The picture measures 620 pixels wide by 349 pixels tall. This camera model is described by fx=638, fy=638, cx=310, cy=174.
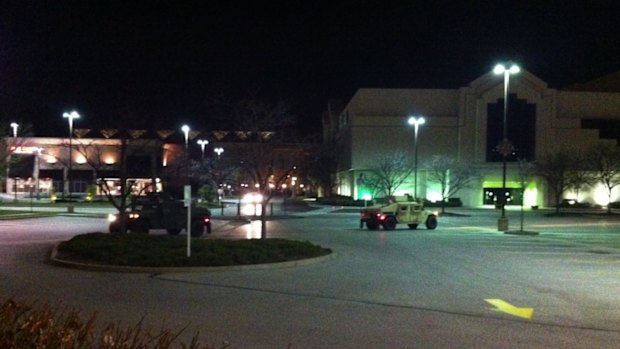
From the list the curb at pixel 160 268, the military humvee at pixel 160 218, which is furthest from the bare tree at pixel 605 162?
the curb at pixel 160 268

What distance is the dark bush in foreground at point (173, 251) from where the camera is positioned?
16453 mm

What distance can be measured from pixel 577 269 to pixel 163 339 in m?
15.5

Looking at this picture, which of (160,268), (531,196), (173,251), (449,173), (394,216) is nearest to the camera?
(160,268)

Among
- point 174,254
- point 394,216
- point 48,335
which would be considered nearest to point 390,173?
point 394,216

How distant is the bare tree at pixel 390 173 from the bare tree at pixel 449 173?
2657 millimetres

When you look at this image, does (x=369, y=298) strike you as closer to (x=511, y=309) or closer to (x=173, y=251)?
(x=511, y=309)

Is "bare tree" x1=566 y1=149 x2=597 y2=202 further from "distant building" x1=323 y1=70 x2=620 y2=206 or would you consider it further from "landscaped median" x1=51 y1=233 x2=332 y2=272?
"landscaped median" x1=51 y1=233 x2=332 y2=272

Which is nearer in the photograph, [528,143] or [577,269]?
[577,269]

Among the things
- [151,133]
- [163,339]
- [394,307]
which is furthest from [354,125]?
[163,339]

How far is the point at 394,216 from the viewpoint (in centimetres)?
3347

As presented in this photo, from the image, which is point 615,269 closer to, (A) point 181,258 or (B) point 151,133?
(A) point 181,258

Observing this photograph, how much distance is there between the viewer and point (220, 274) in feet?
51.2

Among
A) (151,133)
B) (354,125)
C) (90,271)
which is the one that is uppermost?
(354,125)

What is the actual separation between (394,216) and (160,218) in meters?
12.5
